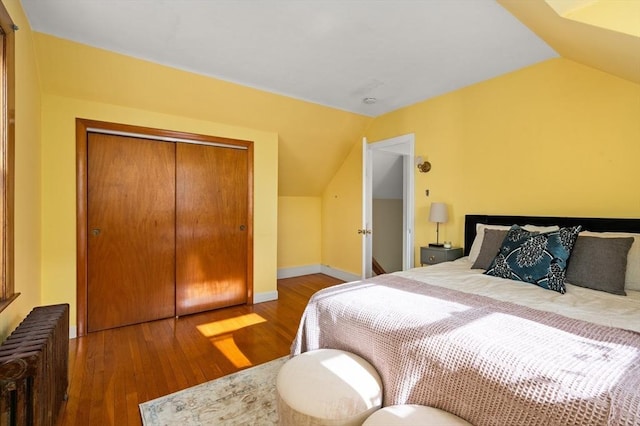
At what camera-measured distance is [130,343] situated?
101 inches

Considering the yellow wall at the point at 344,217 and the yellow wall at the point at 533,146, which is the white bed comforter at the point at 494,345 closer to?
the yellow wall at the point at 533,146

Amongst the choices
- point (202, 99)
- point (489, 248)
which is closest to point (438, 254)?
point (489, 248)

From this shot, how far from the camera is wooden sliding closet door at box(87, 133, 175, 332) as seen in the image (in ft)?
9.16

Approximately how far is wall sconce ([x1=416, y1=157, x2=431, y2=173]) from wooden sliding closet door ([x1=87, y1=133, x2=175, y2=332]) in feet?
9.27

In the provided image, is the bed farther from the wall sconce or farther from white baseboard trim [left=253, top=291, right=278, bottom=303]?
white baseboard trim [left=253, top=291, right=278, bottom=303]

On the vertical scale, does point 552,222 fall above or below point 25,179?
below

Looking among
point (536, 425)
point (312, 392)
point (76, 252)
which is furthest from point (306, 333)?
point (76, 252)

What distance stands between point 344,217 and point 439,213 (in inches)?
72.8

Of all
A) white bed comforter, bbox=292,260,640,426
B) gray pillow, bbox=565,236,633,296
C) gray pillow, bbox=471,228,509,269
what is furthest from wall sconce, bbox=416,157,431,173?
Answer: white bed comforter, bbox=292,260,640,426

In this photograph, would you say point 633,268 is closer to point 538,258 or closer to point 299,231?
point 538,258

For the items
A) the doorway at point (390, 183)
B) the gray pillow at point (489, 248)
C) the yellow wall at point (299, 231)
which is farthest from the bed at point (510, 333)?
the yellow wall at point (299, 231)

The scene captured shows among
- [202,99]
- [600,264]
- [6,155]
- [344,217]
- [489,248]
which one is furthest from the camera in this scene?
[344,217]

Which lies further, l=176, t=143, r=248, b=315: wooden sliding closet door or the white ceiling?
l=176, t=143, r=248, b=315: wooden sliding closet door

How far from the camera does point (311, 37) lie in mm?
2223
